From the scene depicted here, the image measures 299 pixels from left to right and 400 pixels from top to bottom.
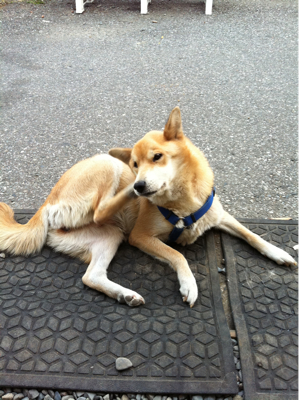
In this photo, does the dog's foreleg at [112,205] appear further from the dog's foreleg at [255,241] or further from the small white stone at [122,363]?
the small white stone at [122,363]

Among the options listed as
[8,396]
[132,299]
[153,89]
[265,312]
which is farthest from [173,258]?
[153,89]

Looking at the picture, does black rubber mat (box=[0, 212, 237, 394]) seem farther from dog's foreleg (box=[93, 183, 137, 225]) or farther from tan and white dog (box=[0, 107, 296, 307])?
dog's foreleg (box=[93, 183, 137, 225])

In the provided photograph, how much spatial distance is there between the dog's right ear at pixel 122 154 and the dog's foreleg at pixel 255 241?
32.6 inches

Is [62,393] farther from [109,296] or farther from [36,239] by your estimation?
[36,239]

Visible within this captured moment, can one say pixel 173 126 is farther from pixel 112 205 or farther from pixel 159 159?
pixel 112 205

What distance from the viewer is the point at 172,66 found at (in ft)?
17.1

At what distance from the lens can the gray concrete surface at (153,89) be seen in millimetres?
3363

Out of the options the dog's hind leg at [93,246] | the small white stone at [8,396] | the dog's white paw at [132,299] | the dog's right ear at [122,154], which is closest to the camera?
the small white stone at [8,396]

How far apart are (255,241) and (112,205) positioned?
102 centimetres

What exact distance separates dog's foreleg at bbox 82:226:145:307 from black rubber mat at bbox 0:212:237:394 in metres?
0.05

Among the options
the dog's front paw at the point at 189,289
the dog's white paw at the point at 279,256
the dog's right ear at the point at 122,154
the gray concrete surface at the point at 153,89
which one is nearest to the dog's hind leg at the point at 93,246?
the dog's front paw at the point at 189,289

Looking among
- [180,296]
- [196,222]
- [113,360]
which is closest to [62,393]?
[113,360]

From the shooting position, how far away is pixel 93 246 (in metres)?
2.49

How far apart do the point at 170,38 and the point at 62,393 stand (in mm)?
5649
